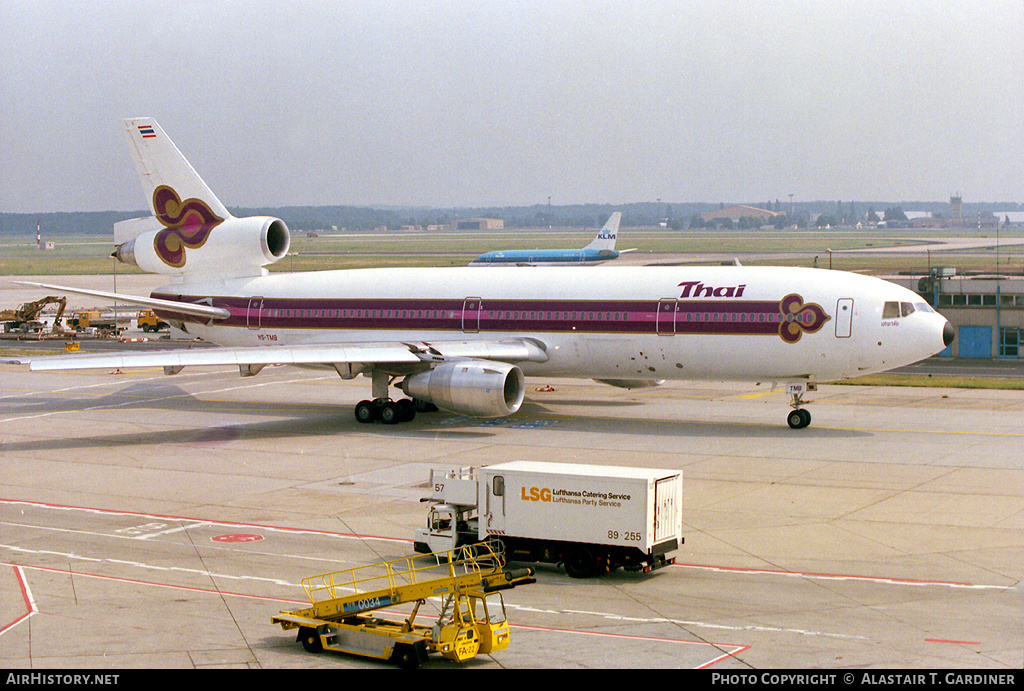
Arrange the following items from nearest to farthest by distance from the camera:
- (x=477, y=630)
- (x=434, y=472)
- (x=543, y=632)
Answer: (x=477, y=630), (x=543, y=632), (x=434, y=472)

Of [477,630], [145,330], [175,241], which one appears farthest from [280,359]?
[145,330]

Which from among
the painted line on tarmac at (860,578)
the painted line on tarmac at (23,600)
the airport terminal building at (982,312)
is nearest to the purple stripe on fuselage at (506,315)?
the painted line on tarmac at (860,578)

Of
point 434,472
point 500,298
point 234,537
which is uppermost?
point 500,298

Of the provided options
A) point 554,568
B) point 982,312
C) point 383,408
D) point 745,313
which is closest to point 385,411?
point 383,408

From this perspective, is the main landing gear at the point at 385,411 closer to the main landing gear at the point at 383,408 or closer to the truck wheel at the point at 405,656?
the main landing gear at the point at 383,408

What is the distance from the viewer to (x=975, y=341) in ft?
199

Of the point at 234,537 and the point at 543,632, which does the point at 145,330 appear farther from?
the point at 543,632

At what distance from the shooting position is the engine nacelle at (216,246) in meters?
45.0

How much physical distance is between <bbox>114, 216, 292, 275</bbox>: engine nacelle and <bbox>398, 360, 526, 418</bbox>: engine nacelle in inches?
450

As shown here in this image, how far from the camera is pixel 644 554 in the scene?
19734 mm

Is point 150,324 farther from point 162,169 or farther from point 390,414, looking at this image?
point 390,414

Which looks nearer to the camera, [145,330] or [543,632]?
[543,632]
